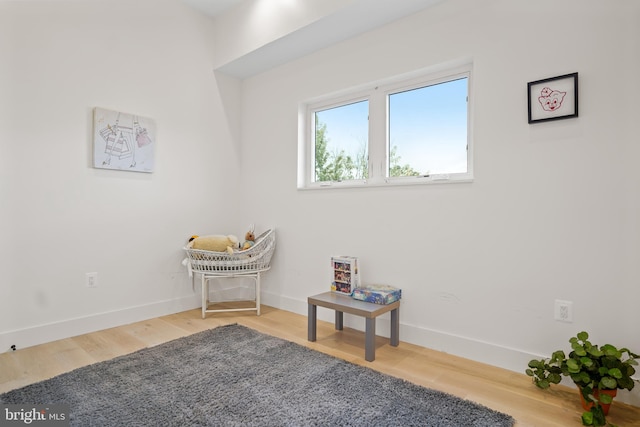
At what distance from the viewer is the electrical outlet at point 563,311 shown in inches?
72.3

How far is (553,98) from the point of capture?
1.88 metres

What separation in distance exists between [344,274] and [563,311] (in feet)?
4.32

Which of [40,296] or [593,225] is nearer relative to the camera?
[593,225]

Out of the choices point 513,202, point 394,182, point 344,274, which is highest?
point 394,182

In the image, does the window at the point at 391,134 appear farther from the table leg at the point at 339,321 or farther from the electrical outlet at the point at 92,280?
the electrical outlet at the point at 92,280

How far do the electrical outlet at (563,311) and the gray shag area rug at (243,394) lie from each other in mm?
658

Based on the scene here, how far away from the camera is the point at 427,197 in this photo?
2.35m

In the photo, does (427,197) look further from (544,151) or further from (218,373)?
(218,373)

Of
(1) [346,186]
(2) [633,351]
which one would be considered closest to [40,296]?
(1) [346,186]

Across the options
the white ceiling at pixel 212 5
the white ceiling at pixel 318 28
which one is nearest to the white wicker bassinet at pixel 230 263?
the white ceiling at pixel 318 28

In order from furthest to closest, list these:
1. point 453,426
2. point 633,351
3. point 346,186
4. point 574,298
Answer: point 346,186 → point 574,298 → point 633,351 → point 453,426

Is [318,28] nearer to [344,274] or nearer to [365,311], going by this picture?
[344,274]

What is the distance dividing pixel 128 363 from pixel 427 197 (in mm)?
2076

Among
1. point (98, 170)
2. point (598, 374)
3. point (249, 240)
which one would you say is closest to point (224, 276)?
point (249, 240)
